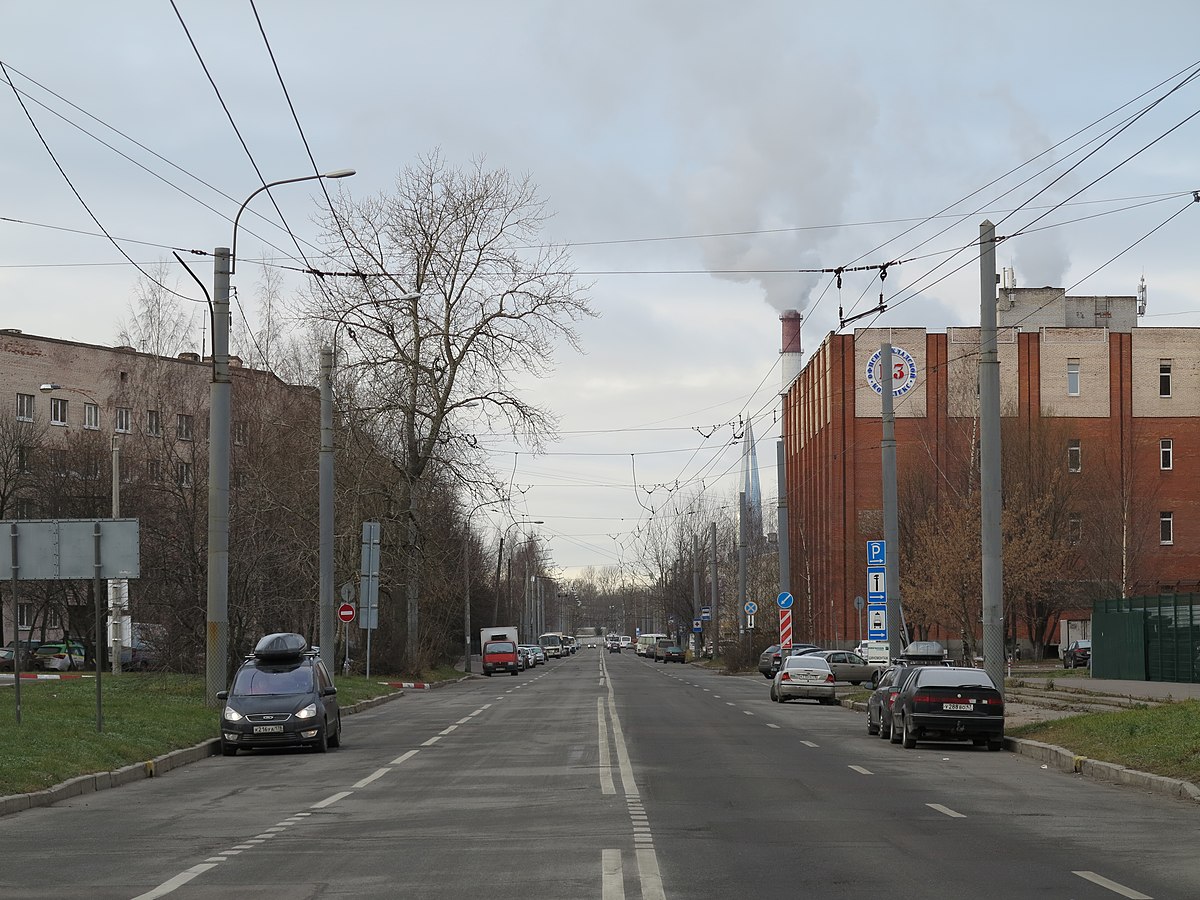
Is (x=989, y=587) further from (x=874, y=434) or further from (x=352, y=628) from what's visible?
(x=874, y=434)

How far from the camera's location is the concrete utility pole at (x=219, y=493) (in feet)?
86.9

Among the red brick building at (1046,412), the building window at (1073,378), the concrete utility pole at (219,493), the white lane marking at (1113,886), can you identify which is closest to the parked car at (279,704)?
the concrete utility pole at (219,493)

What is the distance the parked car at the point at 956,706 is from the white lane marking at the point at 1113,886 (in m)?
13.5

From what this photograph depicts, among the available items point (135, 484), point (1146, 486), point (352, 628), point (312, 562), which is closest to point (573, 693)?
point (312, 562)

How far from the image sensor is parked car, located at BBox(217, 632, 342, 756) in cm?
2319

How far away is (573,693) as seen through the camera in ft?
153

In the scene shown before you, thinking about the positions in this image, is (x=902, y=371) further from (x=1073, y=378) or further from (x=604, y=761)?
(x=604, y=761)

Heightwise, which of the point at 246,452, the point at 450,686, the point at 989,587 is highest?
the point at 246,452

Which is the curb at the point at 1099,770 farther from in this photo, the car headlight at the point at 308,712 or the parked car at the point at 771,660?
the parked car at the point at 771,660

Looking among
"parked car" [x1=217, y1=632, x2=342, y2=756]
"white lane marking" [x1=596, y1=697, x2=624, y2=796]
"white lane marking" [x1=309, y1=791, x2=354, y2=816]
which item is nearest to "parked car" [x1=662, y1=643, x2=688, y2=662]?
"white lane marking" [x1=596, y1=697, x2=624, y2=796]

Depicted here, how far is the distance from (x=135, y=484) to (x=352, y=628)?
37.8ft

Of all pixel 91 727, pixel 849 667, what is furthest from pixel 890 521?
pixel 91 727

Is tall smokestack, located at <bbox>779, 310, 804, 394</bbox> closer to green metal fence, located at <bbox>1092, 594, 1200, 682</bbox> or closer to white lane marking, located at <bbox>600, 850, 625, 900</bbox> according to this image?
green metal fence, located at <bbox>1092, 594, 1200, 682</bbox>

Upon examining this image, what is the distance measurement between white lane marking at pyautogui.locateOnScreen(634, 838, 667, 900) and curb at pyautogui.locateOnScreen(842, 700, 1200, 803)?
783cm
